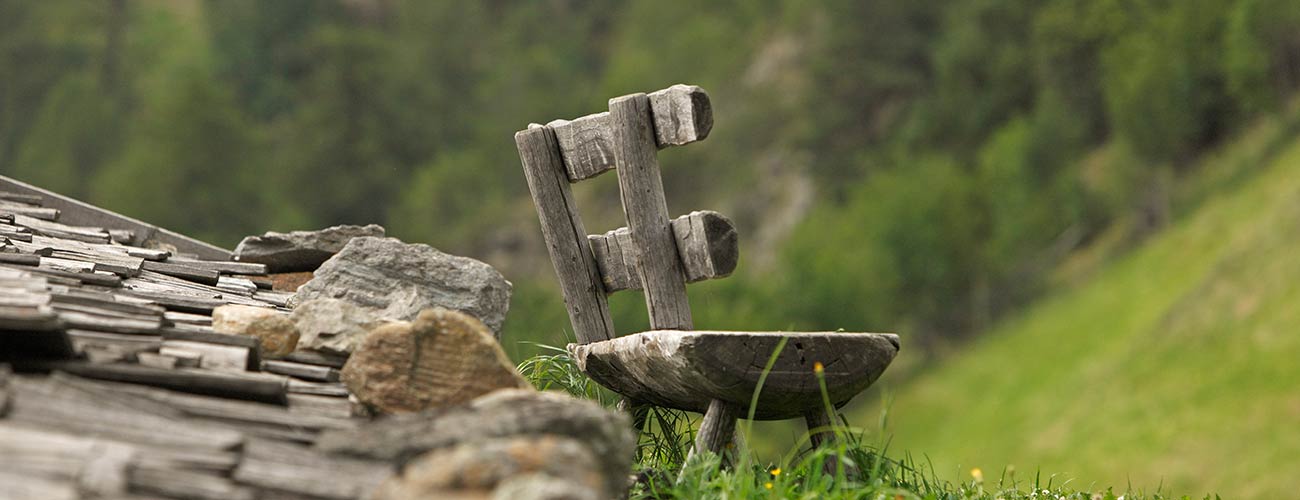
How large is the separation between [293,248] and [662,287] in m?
2.25

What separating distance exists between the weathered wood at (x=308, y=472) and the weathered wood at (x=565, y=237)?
2422 mm

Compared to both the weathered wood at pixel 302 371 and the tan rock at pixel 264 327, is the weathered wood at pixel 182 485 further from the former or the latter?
the tan rock at pixel 264 327

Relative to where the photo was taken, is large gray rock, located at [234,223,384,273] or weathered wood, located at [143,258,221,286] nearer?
weathered wood, located at [143,258,221,286]

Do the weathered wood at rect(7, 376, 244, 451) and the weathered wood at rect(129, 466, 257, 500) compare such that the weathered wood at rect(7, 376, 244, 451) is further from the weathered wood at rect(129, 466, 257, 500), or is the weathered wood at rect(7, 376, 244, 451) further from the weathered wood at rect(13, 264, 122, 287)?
the weathered wood at rect(13, 264, 122, 287)

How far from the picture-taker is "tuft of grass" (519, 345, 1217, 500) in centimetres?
388

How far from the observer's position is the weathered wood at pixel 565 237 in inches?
212

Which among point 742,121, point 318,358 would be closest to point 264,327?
point 318,358

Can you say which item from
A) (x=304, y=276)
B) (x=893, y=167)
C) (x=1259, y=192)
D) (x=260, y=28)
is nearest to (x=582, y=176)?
(x=304, y=276)

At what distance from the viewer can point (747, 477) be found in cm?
377

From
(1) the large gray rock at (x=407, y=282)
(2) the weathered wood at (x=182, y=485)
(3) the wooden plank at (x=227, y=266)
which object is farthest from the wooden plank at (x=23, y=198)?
(2) the weathered wood at (x=182, y=485)

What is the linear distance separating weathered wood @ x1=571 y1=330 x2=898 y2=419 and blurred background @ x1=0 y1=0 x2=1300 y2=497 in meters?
19.2

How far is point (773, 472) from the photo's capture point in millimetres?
A: 4184

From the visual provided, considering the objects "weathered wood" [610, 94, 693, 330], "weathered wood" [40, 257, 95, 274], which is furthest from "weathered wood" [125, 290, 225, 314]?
"weathered wood" [610, 94, 693, 330]

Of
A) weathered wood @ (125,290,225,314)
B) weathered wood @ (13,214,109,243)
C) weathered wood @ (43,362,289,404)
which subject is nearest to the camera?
weathered wood @ (43,362,289,404)
